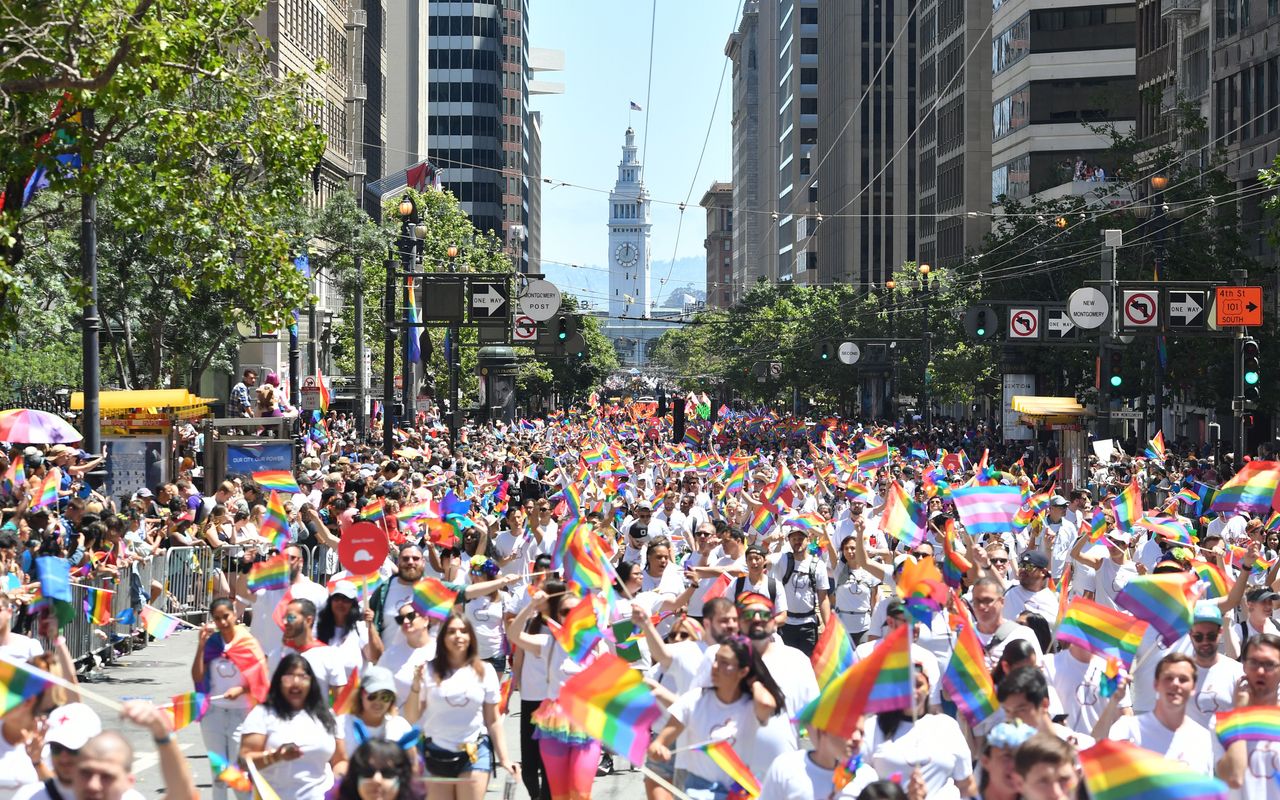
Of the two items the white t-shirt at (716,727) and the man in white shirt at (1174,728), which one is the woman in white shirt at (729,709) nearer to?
the white t-shirt at (716,727)

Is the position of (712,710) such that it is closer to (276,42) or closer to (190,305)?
(190,305)

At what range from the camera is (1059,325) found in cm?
3875

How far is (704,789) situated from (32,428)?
57.7 ft

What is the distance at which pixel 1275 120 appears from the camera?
46250 millimetres

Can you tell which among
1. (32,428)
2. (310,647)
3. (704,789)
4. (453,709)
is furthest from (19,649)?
(32,428)

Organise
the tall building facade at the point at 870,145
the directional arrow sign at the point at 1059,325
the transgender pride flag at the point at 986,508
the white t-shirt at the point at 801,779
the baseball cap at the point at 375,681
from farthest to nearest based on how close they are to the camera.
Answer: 1. the tall building facade at the point at 870,145
2. the directional arrow sign at the point at 1059,325
3. the transgender pride flag at the point at 986,508
4. the baseball cap at the point at 375,681
5. the white t-shirt at the point at 801,779

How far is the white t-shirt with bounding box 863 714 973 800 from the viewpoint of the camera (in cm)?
757

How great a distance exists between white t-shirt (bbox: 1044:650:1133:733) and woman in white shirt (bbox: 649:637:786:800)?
6.18ft

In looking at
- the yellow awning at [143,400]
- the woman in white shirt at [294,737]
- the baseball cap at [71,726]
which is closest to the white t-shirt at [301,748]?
the woman in white shirt at [294,737]

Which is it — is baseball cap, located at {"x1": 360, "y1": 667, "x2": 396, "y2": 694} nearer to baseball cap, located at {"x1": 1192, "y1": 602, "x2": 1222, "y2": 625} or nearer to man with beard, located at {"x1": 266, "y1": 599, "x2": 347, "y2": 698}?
man with beard, located at {"x1": 266, "y1": 599, "x2": 347, "y2": 698}

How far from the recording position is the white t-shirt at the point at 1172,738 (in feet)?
25.8

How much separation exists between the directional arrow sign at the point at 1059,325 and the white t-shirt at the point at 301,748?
103 feet

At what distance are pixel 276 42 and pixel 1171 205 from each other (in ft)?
94.3

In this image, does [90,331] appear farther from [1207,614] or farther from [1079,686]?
[1207,614]
